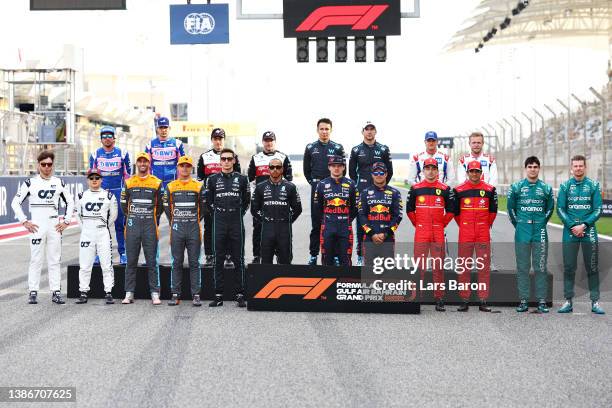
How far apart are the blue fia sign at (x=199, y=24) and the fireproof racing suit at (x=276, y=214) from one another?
9651 millimetres

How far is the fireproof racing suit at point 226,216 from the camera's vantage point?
8.74 metres

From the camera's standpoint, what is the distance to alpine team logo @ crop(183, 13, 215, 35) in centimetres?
1755

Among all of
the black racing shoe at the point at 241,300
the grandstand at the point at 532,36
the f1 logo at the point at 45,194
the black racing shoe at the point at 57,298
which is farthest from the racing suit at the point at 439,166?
the grandstand at the point at 532,36

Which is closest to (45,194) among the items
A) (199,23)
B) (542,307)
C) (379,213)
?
(379,213)

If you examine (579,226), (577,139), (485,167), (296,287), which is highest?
(577,139)

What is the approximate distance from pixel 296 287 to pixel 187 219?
1.59 meters

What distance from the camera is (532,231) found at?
8438mm

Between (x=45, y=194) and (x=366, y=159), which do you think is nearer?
(x=45, y=194)

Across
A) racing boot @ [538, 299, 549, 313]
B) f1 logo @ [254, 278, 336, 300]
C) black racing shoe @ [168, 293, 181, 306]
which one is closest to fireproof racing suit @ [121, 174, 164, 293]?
black racing shoe @ [168, 293, 181, 306]

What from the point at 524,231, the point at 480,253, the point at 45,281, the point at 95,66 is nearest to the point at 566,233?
the point at 524,231

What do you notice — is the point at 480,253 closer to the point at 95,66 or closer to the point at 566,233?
the point at 566,233

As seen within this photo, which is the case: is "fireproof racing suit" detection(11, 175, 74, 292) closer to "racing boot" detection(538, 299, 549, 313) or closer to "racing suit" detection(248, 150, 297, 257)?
"racing suit" detection(248, 150, 297, 257)

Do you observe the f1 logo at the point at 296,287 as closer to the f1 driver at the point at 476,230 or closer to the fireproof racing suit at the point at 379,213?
the fireproof racing suit at the point at 379,213

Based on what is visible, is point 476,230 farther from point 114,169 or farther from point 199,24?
point 199,24
